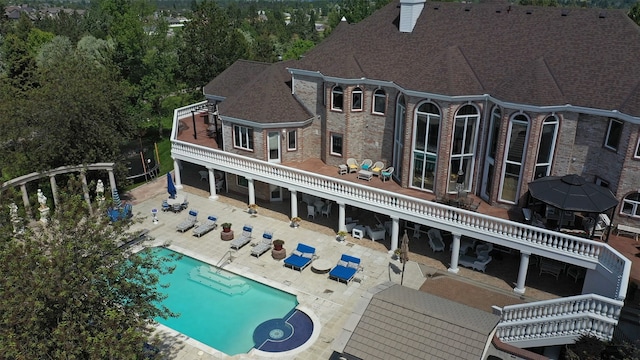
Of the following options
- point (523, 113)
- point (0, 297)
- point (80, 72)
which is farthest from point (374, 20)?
point (0, 297)

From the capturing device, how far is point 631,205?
23.8 m

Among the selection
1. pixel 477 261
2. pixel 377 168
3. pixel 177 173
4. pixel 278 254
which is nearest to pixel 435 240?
pixel 477 261

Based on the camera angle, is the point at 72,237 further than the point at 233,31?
No

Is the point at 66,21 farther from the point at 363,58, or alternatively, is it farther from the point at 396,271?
the point at 396,271

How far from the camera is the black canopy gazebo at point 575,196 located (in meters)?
21.2

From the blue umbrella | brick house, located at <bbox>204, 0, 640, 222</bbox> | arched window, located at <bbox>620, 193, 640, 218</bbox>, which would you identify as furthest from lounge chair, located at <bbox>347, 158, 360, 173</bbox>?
arched window, located at <bbox>620, 193, 640, 218</bbox>

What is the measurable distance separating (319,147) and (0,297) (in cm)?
2344

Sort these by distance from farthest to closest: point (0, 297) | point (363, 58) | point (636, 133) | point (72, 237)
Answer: point (363, 58) < point (636, 133) < point (72, 237) < point (0, 297)

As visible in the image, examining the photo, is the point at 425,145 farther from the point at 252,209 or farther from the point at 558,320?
the point at 252,209

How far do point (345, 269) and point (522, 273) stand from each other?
8830 mm

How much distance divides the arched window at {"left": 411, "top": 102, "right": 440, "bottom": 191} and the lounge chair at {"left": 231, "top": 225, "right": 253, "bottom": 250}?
10514mm

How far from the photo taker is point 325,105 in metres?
32.2

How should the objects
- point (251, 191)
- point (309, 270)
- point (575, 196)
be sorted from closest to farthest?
point (575, 196) < point (309, 270) < point (251, 191)

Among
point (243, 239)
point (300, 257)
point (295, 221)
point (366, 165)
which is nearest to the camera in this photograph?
point (300, 257)
